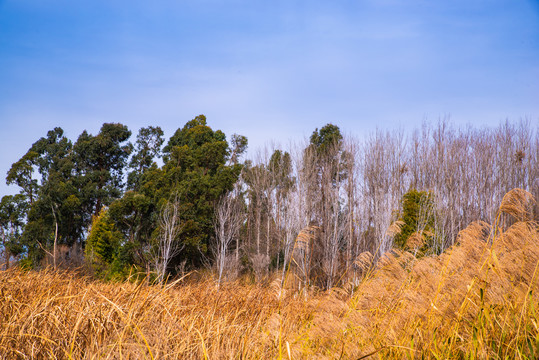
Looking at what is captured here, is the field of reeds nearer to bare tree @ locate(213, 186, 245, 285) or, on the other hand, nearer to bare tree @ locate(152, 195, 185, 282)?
bare tree @ locate(152, 195, 185, 282)

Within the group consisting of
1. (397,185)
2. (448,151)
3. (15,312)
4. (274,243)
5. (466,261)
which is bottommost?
(274,243)

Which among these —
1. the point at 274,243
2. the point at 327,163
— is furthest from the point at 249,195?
the point at 327,163

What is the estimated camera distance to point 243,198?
73.8ft

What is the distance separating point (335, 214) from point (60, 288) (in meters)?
16.8

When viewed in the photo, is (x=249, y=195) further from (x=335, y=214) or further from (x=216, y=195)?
(x=335, y=214)

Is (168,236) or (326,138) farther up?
(326,138)

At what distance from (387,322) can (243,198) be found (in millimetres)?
20053

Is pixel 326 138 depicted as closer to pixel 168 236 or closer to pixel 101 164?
pixel 168 236

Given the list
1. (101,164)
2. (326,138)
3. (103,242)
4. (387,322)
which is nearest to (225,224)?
(103,242)

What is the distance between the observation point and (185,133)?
23266 millimetres

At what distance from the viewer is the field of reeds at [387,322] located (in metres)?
2.25

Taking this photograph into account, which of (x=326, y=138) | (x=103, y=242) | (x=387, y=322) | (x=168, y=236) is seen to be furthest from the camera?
(x=326, y=138)

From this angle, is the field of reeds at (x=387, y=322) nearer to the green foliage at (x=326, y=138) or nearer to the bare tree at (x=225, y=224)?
the bare tree at (x=225, y=224)

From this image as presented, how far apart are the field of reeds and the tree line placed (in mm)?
13842
